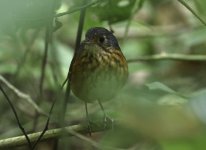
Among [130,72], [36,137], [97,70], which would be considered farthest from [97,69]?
[130,72]

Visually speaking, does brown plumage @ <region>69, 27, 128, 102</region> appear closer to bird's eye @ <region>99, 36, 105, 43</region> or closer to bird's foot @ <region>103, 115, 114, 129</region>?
bird's eye @ <region>99, 36, 105, 43</region>

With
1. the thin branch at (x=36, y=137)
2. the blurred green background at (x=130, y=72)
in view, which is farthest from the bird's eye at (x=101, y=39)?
the thin branch at (x=36, y=137)

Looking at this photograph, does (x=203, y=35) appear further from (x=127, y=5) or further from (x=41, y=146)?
(x=41, y=146)

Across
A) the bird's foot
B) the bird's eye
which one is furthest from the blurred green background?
the bird's eye

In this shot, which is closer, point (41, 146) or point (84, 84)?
point (84, 84)

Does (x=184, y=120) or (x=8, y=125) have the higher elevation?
(x=184, y=120)

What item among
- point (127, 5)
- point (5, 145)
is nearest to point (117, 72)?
point (5, 145)

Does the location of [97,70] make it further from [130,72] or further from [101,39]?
[130,72]

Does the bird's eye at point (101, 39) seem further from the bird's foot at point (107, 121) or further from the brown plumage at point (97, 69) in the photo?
the bird's foot at point (107, 121)
